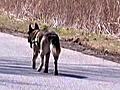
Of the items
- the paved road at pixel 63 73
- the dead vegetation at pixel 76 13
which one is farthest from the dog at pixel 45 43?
the dead vegetation at pixel 76 13

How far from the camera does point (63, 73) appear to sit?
10969 mm

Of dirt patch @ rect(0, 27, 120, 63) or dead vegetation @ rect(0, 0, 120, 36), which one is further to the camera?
dead vegetation @ rect(0, 0, 120, 36)

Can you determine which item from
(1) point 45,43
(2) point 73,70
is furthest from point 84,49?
(1) point 45,43

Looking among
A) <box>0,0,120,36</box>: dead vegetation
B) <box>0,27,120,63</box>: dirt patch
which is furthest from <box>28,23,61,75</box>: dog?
<box>0,0,120,36</box>: dead vegetation

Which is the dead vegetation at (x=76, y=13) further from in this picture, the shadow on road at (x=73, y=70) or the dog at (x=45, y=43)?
the dog at (x=45, y=43)

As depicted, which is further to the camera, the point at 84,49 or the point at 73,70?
the point at 84,49

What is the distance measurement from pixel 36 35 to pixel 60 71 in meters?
0.85

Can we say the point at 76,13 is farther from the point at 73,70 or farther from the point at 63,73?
the point at 63,73

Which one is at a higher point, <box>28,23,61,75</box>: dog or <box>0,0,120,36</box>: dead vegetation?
<box>28,23,61,75</box>: dog

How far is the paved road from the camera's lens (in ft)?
31.8

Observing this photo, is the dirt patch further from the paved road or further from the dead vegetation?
the dead vegetation

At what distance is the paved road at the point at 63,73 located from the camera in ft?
31.8

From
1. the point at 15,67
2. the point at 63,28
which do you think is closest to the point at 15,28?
the point at 63,28

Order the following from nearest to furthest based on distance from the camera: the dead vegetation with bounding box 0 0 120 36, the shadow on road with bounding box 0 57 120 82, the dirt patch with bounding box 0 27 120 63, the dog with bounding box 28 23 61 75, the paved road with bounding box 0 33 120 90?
the paved road with bounding box 0 33 120 90
the dog with bounding box 28 23 61 75
the shadow on road with bounding box 0 57 120 82
the dirt patch with bounding box 0 27 120 63
the dead vegetation with bounding box 0 0 120 36
